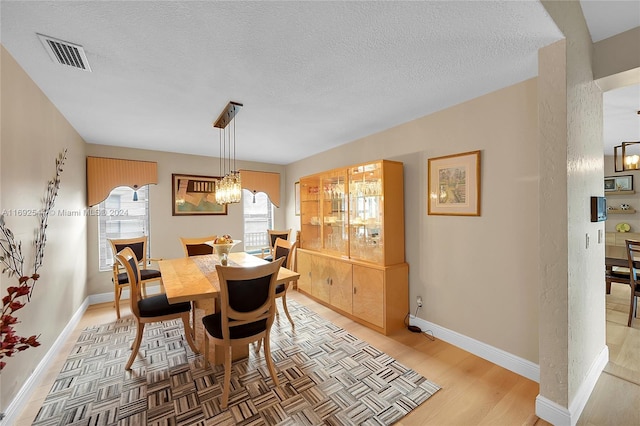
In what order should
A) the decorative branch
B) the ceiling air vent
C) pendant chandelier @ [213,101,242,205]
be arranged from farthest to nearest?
pendant chandelier @ [213,101,242,205]
the ceiling air vent
the decorative branch

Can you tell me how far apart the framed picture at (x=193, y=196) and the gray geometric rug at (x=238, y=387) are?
230 centimetres

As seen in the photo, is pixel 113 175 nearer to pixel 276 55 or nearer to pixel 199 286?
pixel 199 286

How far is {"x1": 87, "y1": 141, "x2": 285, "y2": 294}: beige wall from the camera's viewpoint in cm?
399

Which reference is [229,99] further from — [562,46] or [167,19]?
[562,46]

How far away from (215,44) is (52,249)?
99.7 inches

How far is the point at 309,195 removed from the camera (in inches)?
181

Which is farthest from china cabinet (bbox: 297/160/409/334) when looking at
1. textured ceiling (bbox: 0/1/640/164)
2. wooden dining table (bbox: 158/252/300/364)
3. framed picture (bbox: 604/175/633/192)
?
framed picture (bbox: 604/175/633/192)

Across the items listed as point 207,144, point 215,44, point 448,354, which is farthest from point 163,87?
point 448,354

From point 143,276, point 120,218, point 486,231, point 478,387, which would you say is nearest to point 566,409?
point 478,387

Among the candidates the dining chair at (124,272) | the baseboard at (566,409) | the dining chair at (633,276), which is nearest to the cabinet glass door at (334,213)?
the baseboard at (566,409)

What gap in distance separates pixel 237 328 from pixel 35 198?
199 centimetres

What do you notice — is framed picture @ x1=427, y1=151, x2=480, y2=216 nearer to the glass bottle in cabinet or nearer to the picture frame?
the glass bottle in cabinet

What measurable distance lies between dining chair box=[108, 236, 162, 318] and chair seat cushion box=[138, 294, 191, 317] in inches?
46.4

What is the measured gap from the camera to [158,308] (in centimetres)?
237
